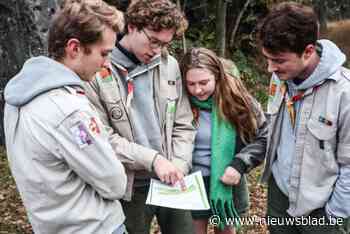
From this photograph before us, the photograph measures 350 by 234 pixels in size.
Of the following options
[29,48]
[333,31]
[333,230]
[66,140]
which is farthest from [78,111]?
[333,31]

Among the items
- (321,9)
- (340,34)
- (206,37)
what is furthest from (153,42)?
(340,34)

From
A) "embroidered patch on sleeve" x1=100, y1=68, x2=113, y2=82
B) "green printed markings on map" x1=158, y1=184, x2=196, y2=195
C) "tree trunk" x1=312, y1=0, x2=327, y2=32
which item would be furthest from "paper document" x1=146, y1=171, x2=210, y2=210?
"tree trunk" x1=312, y1=0, x2=327, y2=32

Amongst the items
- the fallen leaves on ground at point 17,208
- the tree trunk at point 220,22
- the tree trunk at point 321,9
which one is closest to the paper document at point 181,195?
the fallen leaves on ground at point 17,208

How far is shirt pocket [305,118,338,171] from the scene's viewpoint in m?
2.24

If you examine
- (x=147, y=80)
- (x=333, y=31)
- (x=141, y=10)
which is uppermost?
(x=141, y=10)

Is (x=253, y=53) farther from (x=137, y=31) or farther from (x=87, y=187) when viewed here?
(x=87, y=187)

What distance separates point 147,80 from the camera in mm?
2584

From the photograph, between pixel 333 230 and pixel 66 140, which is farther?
pixel 333 230

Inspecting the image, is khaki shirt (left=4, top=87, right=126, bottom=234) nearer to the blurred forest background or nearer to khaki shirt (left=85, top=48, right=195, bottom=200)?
khaki shirt (left=85, top=48, right=195, bottom=200)

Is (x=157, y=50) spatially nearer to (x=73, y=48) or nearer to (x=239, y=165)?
(x=73, y=48)

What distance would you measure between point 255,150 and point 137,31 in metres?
1.01

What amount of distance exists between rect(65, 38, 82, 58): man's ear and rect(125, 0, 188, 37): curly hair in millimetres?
625

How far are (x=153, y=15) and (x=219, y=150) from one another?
92 centimetres

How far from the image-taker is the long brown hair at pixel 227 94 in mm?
2771
